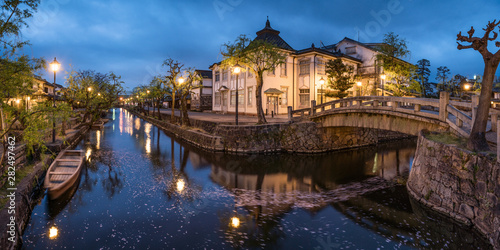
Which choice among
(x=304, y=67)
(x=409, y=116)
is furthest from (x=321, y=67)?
(x=409, y=116)

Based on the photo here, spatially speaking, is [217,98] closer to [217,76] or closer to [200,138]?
[217,76]

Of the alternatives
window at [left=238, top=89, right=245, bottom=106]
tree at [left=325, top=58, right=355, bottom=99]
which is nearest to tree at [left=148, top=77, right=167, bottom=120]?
window at [left=238, top=89, right=245, bottom=106]

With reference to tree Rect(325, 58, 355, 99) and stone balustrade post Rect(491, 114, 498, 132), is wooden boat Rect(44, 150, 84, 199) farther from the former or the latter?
tree Rect(325, 58, 355, 99)

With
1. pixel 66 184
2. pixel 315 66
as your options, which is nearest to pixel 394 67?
pixel 315 66

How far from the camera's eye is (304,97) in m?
33.7

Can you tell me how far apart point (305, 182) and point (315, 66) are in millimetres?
22214

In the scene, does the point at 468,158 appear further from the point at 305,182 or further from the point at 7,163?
the point at 7,163

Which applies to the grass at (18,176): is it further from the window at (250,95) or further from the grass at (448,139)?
the window at (250,95)

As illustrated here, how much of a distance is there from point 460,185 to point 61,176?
14.6 metres

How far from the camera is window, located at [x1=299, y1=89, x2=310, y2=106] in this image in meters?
33.3

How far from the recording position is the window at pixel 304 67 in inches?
1300

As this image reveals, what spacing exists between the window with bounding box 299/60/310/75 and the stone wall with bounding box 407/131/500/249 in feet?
77.7

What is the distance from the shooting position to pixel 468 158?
788cm

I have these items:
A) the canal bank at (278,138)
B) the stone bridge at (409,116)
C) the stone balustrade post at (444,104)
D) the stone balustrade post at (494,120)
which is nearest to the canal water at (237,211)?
the stone bridge at (409,116)
